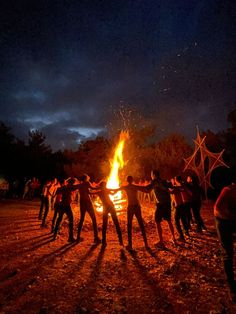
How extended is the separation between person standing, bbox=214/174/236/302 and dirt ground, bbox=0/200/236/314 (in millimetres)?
427

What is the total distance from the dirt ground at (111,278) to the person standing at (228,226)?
1.40 feet

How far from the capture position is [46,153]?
41.8 m

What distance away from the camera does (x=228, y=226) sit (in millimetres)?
4922

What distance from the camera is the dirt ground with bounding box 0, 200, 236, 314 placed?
4477 mm

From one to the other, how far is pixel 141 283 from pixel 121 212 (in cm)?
1122

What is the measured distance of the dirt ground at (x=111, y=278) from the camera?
4.48 meters

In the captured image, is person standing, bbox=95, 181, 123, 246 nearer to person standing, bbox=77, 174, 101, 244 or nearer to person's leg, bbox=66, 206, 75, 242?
person standing, bbox=77, 174, 101, 244

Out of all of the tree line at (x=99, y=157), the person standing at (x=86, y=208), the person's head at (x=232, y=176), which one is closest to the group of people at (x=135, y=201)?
the person standing at (x=86, y=208)

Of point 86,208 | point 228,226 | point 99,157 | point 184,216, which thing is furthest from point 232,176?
point 99,157

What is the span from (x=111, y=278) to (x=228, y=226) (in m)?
2.65

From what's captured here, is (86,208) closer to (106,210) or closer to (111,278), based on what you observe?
(106,210)

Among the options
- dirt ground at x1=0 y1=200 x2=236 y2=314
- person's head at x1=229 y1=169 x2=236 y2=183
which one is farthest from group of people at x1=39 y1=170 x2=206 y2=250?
person's head at x1=229 y1=169 x2=236 y2=183

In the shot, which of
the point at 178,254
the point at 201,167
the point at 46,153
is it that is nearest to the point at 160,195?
the point at 178,254

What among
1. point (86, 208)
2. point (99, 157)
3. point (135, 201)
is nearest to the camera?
point (135, 201)
